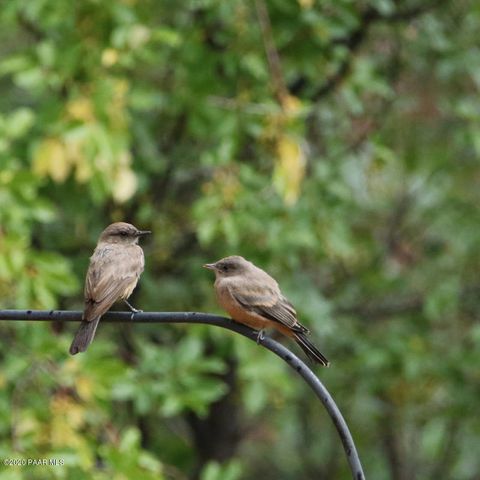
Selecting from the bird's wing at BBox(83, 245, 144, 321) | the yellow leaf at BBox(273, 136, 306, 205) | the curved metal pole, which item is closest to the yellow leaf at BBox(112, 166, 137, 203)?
the yellow leaf at BBox(273, 136, 306, 205)

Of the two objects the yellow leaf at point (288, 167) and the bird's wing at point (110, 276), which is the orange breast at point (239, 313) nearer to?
the bird's wing at point (110, 276)

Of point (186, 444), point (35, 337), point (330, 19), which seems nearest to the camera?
point (35, 337)

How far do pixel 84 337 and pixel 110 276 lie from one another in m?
0.45

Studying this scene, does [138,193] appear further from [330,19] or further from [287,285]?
[330,19]

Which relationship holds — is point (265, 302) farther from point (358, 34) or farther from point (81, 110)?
point (358, 34)

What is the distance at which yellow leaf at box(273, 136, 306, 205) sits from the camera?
19.9 ft

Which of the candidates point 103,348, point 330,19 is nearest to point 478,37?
point 330,19

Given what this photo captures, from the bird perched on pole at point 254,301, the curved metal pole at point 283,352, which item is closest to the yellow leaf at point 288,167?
the bird perched on pole at point 254,301

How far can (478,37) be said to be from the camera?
25.8 ft

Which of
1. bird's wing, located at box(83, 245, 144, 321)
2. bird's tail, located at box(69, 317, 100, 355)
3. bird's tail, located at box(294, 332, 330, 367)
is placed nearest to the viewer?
bird's tail, located at box(294, 332, 330, 367)

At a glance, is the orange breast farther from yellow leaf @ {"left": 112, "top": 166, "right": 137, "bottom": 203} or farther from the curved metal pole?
yellow leaf @ {"left": 112, "top": 166, "right": 137, "bottom": 203}

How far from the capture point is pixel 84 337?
4090 mm

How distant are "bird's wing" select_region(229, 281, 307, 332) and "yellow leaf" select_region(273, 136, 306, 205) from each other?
151cm

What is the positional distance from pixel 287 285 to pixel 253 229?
2.24 ft
